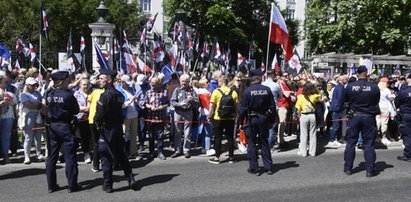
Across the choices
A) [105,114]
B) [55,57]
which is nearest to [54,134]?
[105,114]

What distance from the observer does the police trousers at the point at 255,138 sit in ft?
26.5

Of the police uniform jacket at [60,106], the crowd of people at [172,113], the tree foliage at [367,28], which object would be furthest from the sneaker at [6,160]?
the tree foliage at [367,28]

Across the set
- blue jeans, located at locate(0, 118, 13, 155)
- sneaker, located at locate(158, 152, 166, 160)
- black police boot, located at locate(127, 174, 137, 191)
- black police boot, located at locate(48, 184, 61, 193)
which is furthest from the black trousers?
blue jeans, located at locate(0, 118, 13, 155)

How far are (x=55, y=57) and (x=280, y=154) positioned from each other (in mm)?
15420

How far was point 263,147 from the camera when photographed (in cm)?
814

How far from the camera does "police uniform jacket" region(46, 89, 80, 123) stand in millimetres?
6762

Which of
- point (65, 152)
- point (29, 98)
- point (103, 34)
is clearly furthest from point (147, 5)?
point (65, 152)

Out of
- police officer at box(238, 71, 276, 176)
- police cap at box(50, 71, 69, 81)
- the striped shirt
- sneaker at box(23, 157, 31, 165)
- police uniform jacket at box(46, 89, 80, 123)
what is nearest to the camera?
police uniform jacket at box(46, 89, 80, 123)

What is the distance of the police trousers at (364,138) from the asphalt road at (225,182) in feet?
0.84

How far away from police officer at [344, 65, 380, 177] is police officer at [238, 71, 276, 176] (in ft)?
4.82

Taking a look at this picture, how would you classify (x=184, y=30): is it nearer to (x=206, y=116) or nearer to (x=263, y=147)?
(x=206, y=116)

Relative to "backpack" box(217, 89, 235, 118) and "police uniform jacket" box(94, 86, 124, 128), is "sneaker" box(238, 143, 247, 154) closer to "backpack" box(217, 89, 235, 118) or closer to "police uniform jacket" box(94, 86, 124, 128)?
"backpack" box(217, 89, 235, 118)

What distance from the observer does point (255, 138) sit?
27.0ft

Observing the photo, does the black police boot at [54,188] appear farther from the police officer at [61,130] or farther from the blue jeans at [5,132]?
the blue jeans at [5,132]
